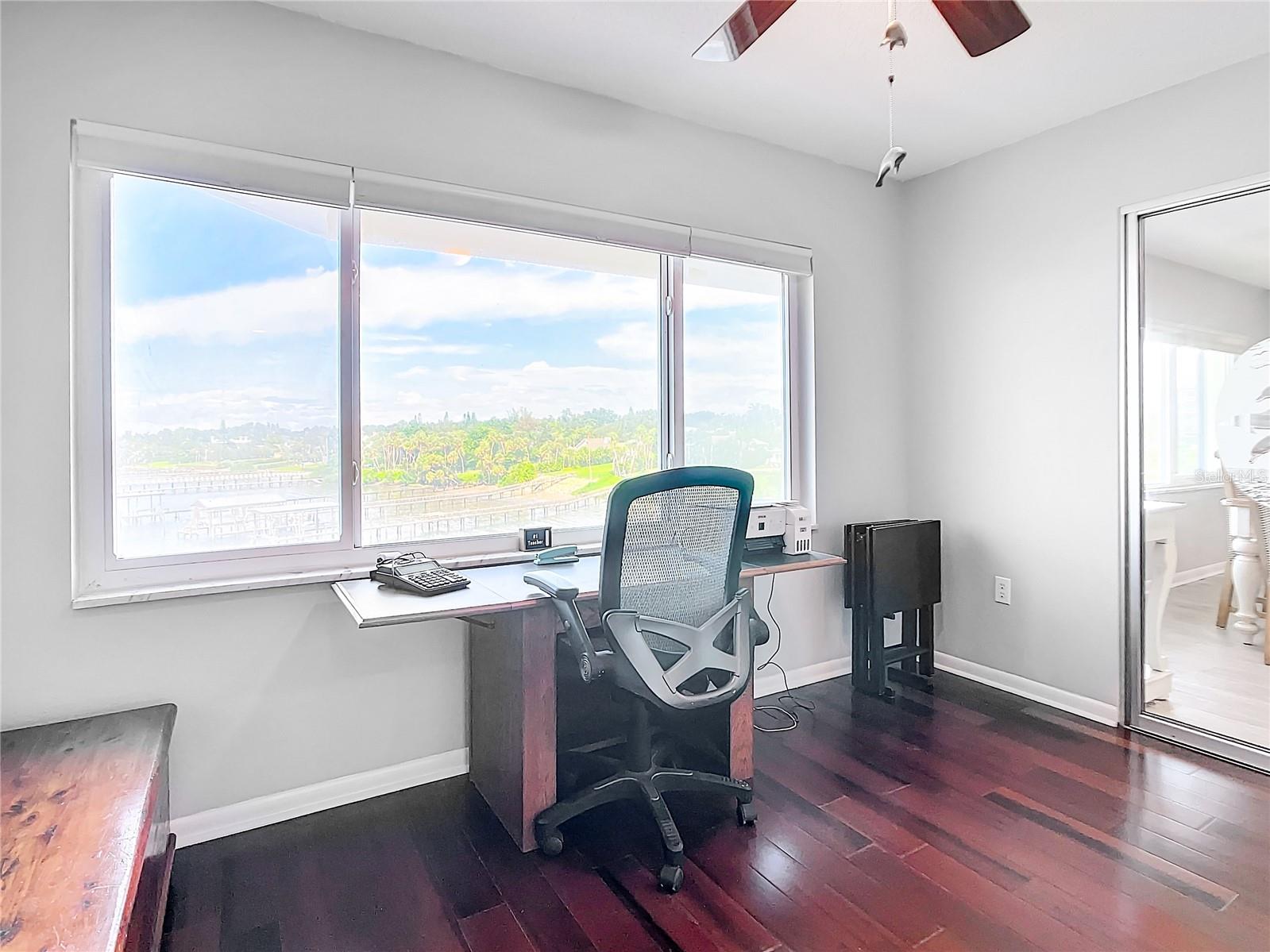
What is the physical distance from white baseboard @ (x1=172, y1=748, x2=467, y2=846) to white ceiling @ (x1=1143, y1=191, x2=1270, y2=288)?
3.26 meters

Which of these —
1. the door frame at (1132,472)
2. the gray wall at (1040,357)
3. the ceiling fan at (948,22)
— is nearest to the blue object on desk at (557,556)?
the ceiling fan at (948,22)

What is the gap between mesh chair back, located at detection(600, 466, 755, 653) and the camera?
6.39ft

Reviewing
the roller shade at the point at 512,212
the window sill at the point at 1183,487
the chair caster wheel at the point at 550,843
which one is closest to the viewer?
the chair caster wheel at the point at 550,843

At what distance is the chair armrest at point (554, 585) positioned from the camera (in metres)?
1.99

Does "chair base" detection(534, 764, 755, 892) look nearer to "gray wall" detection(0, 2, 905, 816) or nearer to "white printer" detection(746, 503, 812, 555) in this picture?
"gray wall" detection(0, 2, 905, 816)

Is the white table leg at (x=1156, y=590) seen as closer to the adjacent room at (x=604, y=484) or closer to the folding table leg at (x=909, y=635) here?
the adjacent room at (x=604, y=484)

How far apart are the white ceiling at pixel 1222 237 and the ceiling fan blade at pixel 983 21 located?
4.80ft

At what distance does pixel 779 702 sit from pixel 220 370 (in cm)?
257

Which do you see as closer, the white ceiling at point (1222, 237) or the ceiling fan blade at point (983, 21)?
the ceiling fan blade at point (983, 21)

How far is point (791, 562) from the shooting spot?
8.55ft

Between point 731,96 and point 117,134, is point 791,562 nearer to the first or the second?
point 731,96

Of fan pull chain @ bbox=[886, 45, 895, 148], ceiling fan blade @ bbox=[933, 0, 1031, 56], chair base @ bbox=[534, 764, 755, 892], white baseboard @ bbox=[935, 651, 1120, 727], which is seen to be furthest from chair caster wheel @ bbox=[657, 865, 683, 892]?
fan pull chain @ bbox=[886, 45, 895, 148]

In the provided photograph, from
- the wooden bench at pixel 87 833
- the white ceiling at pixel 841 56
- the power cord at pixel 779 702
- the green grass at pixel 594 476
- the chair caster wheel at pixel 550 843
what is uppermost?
the white ceiling at pixel 841 56

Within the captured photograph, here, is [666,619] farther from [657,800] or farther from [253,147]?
[253,147]
